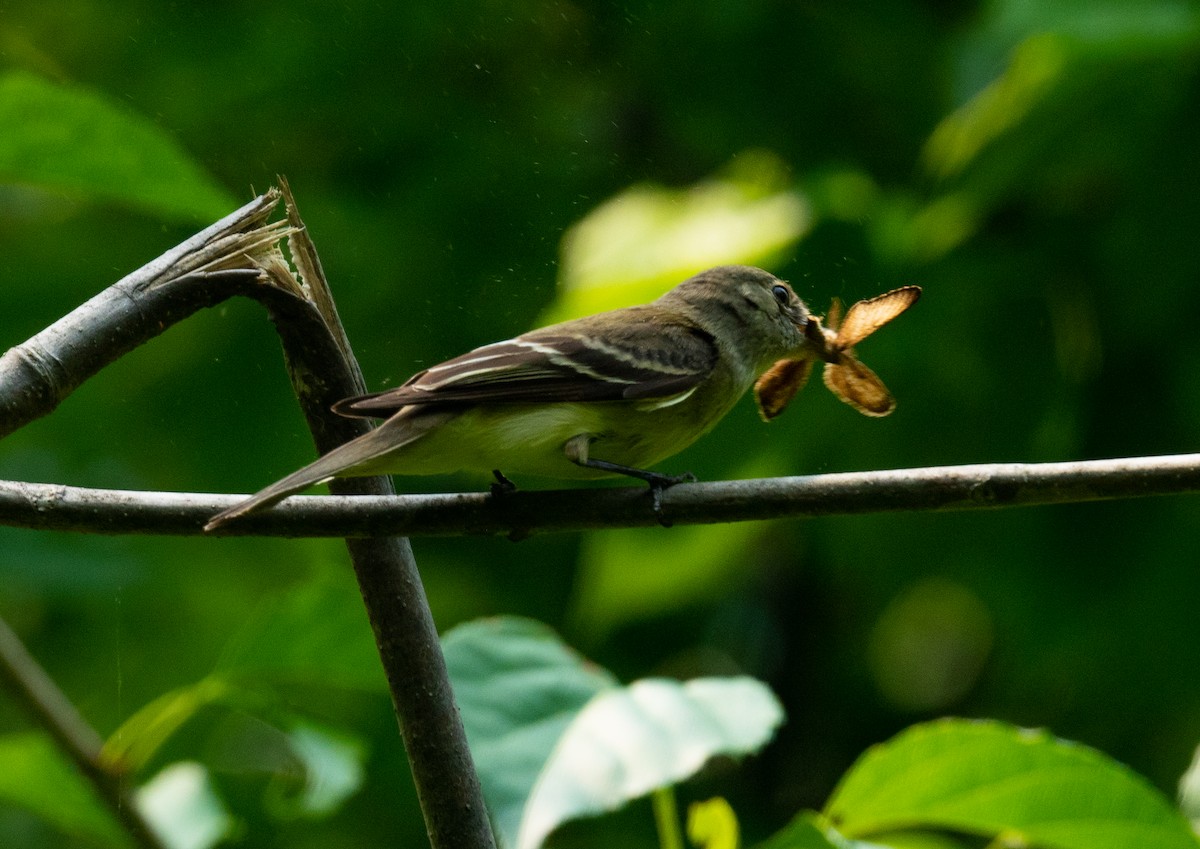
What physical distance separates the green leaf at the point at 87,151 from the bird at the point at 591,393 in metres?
0.65

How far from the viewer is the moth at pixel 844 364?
9.46ft

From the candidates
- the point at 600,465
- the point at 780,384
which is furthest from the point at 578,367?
the point at 780,384

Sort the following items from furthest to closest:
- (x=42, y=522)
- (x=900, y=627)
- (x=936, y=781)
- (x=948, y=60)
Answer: (x=900, y=627), (x=948, y=60), (x=936, y=781), (x=42, y=522)

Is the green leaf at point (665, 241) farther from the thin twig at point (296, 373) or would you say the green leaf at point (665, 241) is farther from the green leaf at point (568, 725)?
the thin twig at point (296, 373)

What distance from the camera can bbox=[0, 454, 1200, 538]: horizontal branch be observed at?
1.89 m

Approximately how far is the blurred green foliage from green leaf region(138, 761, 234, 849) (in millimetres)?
117

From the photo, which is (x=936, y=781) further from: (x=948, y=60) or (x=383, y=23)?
(x=383, y=23)

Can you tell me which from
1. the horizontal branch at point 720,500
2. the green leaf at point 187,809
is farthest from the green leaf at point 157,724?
the horizontal branch at point 720,500

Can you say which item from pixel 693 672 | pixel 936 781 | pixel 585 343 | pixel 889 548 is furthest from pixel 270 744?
pixel 936 781

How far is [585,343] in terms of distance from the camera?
3189mm

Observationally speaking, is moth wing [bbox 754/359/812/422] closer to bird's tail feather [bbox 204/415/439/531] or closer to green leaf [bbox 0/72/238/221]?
bird's tail feather [bbox 204/415/439/531]

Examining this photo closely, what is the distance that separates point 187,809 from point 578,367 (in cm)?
176

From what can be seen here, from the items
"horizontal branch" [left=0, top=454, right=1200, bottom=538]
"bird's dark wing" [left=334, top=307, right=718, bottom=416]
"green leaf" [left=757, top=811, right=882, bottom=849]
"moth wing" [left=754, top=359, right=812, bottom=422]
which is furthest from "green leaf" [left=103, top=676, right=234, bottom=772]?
"moth wing" [left=754, top=359, right=812, bottom=422]

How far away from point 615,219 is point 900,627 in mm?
2883
